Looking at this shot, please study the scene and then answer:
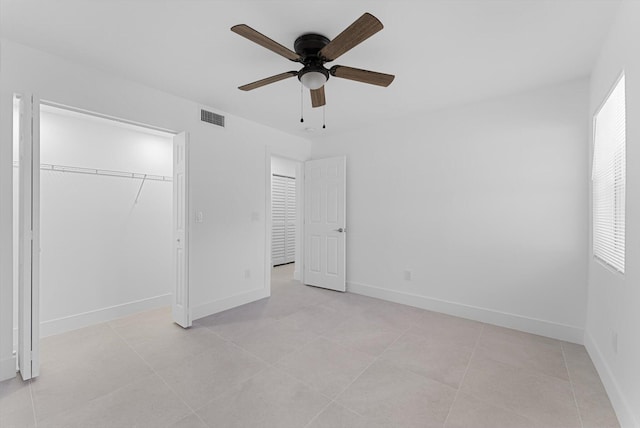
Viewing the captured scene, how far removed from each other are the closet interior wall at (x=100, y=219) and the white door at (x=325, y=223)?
2.11m

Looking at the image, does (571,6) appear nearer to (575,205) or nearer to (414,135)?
(575,205)

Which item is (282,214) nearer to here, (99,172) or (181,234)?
(181,234)

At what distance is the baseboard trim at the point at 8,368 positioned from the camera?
2.09m

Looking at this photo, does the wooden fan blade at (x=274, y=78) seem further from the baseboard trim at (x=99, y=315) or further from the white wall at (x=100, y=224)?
the baseboard trim at (x=99, y=315)

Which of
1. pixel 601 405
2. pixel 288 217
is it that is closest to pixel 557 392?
pixel 601 405

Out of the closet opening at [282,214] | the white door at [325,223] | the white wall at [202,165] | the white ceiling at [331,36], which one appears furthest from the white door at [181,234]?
the closet opening at [282,214]

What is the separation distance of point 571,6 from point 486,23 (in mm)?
467

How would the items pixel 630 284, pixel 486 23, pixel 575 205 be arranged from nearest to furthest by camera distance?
pixel 630 284 < pixel 486 23 < pixel 575 205

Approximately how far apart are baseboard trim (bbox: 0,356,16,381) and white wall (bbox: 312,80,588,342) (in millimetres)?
3629

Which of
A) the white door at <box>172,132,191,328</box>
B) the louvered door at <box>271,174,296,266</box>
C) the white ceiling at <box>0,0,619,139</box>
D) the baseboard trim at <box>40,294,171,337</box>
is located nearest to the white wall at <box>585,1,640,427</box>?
the white ceiling at <box>0,0,619,139</box>

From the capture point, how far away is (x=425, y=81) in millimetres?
2793

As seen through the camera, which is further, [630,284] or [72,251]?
[72,251]

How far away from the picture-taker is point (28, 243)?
6.98 feet

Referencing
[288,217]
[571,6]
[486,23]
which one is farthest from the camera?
[288,217]
